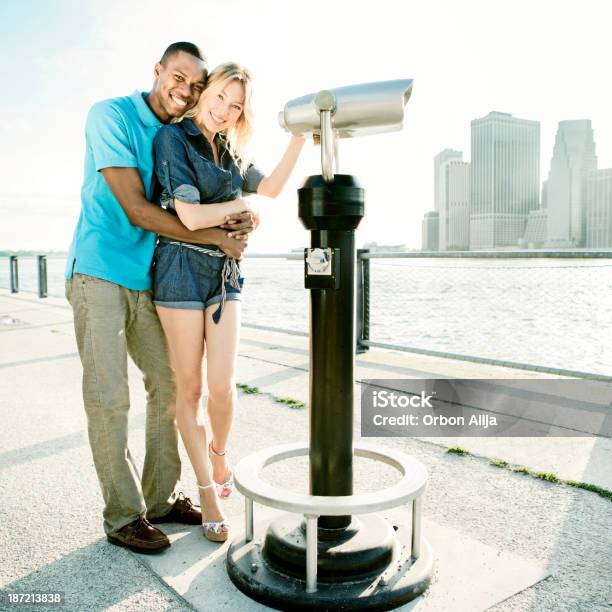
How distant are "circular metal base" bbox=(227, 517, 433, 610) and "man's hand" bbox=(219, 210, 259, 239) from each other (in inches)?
42.4

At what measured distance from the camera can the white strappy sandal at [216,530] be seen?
2.16 meters

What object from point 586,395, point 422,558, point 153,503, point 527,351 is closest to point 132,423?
point 153,503

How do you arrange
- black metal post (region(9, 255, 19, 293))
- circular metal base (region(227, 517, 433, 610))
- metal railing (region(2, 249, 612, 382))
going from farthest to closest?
black metal post (region(9, 255, 19, 293)) < metal railing (region(2, 249, 612, 382)) < circular metal base (region(227, 517, 433, 610))

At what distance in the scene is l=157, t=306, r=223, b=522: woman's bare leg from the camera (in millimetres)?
2176

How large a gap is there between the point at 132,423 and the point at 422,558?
216 cm

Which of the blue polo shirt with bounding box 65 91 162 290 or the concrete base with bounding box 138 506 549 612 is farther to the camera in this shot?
the blue polo shirt with bounding box 65 91 162 290

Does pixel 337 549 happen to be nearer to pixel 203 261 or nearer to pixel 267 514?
pixel 267 514

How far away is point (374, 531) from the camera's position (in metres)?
1.96

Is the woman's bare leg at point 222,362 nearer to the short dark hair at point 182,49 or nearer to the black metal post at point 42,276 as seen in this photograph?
the short dark hair at point 182,49

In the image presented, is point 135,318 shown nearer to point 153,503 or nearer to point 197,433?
point 197,433

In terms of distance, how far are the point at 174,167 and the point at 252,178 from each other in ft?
1.36

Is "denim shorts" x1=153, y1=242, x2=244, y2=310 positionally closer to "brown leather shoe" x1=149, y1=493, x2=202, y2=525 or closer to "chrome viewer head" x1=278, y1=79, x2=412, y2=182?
"chrome viewer head" x1=278, y1=79, x2=412, y2=182

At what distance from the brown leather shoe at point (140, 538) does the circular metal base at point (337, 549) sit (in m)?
0.38

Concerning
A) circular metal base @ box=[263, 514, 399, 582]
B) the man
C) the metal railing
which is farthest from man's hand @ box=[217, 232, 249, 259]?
the metal railing
